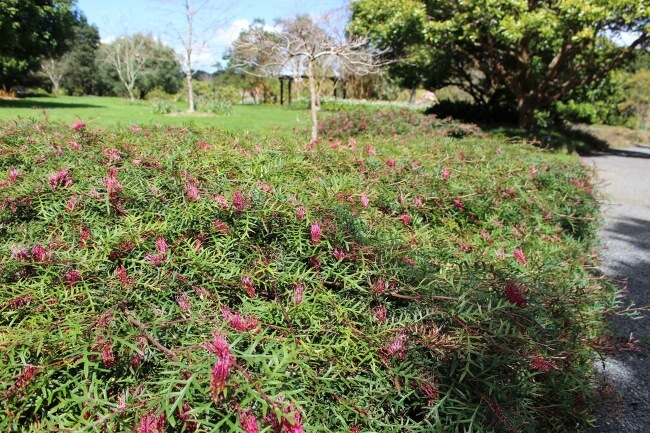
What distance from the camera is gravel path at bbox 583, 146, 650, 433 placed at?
2100 millimetres

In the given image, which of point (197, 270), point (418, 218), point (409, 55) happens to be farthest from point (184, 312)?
point (409, 55)

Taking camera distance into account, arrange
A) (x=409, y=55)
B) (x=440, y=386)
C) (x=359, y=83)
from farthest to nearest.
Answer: (x=359, y=83), (x=409, y=55), (x=440, y=386)

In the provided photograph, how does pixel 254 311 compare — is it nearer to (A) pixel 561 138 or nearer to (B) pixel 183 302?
(B) pixel 183 302

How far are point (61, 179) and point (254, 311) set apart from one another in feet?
3.37

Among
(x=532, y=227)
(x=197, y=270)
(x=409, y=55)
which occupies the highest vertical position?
(x=409, y=55)

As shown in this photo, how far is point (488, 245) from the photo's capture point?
2.25 m

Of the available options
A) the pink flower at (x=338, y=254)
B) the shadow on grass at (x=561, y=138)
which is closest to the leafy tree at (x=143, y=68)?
the shadow on grass at (x=561, y=138)

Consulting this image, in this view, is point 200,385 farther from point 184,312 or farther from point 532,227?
point 532,227

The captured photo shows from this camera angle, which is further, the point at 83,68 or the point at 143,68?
the point at 83,68

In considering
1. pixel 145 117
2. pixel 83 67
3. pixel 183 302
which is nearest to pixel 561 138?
pixel 145 117

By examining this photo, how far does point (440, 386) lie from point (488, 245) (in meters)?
1.28

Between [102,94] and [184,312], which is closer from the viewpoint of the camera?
[184,312]

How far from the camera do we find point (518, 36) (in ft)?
35.1

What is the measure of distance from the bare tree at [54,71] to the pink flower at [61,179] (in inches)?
1942
